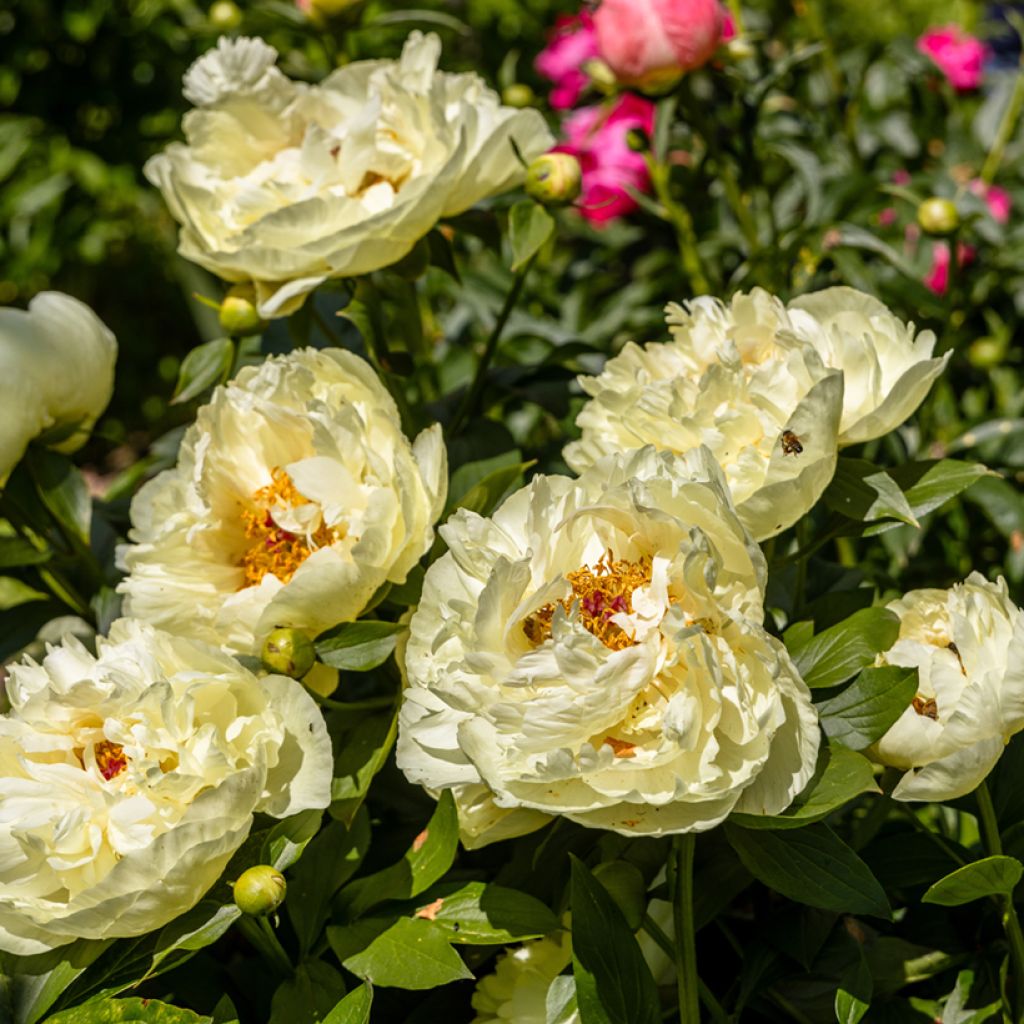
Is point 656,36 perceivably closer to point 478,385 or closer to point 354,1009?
point 478,385

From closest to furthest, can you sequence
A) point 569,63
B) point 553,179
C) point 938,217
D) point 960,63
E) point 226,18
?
1. point 553,179
2. point 938,217
3. point 226,18
4. point 569,63
5. point 960,63

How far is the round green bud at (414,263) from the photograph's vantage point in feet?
2.70

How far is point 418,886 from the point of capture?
2.16 feet

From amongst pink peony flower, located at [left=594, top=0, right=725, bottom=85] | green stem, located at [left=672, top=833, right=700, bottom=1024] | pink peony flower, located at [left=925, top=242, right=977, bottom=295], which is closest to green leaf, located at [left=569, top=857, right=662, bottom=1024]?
green stem, located at [left=672, top=833, right=700, bottom=1024]

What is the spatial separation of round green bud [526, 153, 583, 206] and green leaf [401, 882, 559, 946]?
1.38 ft

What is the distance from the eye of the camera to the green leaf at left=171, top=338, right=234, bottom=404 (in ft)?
2.84

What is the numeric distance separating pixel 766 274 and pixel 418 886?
0.64m

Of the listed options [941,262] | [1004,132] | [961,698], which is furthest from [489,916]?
[1004,132]

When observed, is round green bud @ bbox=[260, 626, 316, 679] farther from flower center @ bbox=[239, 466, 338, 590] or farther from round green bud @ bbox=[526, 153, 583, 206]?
round green bud @ bbox=[526, 153, 583, 206]

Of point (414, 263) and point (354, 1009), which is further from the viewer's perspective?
point (414, 263)

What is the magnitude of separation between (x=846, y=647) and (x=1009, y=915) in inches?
6.0

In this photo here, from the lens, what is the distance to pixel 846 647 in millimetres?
626

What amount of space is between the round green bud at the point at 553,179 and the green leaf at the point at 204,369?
236mm

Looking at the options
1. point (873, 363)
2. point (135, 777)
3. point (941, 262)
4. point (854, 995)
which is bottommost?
point (941, 262)
